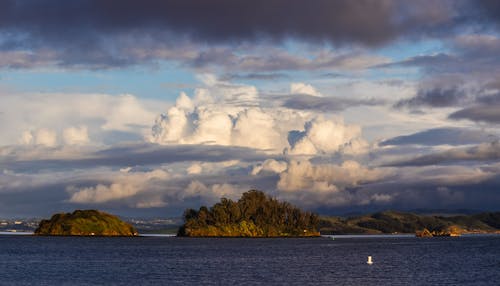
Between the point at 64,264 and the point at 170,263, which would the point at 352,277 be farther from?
the point at 64,264

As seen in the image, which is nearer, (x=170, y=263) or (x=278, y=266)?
(x=278, y=266)

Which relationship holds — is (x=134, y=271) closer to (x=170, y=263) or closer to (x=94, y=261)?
(x=170, y=263)

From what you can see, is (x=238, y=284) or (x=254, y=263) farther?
(x=254, y=263)

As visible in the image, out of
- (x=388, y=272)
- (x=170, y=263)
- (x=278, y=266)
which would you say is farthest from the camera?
(x=170, y=263)

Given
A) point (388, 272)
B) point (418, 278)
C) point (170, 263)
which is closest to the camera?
point (418, 278)

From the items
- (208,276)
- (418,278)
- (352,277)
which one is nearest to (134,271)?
(208,276)

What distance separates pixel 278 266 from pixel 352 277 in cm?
3348

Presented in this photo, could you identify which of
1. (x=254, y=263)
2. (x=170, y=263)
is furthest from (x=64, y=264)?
(x=254, y=263)

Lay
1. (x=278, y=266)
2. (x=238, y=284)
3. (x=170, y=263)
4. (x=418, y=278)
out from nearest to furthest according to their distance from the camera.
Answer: (x=238, y=284), (x=418, y=278), (x=278, y=266), (x=170, y=263)

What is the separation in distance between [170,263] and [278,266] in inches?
1156

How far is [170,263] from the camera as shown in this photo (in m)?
181

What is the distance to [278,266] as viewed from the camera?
167m

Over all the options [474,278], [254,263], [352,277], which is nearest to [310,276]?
[352,277]

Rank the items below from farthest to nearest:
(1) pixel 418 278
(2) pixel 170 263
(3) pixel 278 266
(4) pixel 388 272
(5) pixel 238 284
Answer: (2) pixel 170 263 < (3) pixel 278 266 < (4) pixel 388 272 < (1) pixel 418 278 < (5) pixel 238 284
